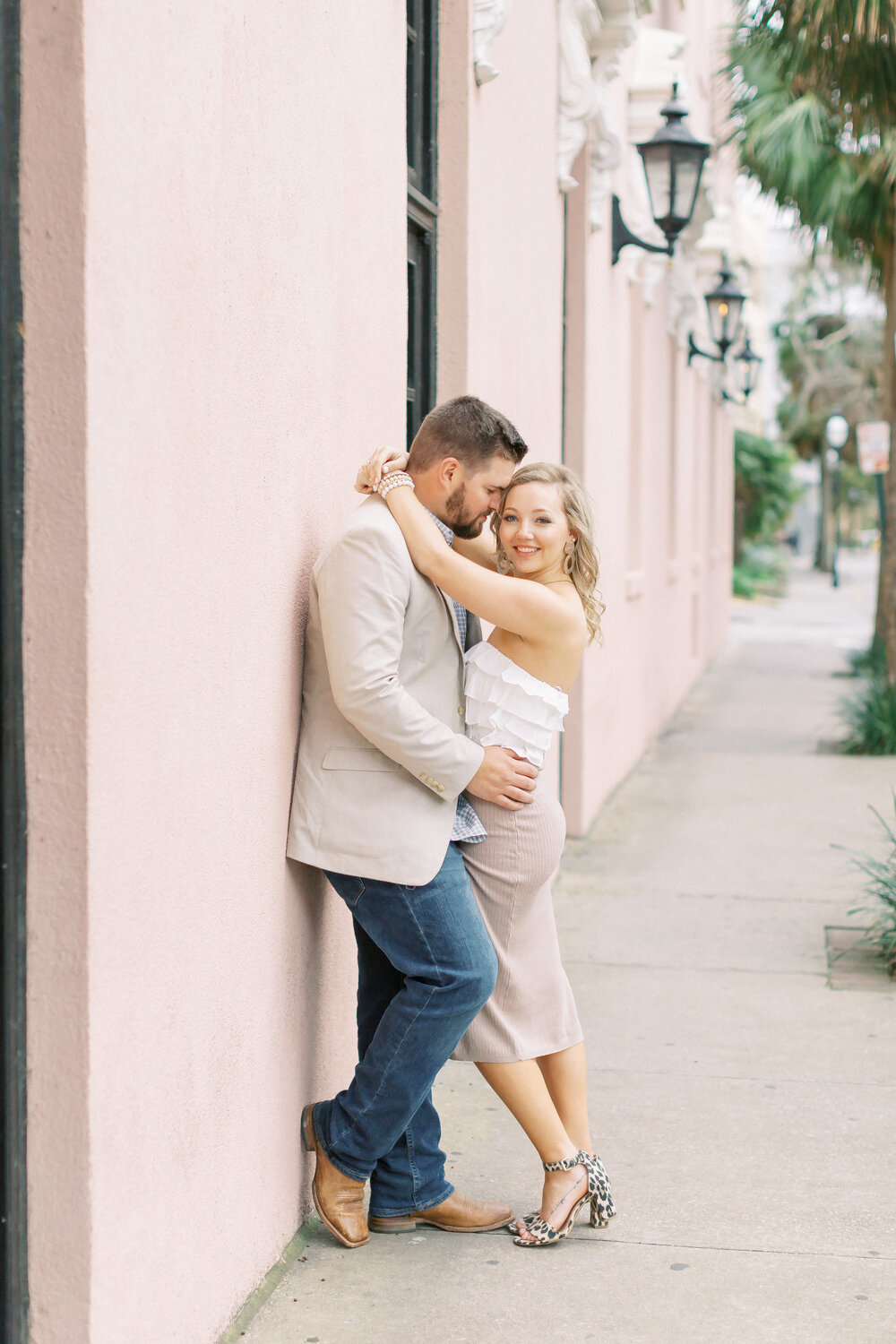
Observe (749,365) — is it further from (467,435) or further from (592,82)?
(467,435)

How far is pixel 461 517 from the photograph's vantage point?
11.4 feet

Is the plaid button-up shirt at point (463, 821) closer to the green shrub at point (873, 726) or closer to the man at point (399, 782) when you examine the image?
the man at point (399, 782)

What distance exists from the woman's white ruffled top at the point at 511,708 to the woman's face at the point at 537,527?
24cm

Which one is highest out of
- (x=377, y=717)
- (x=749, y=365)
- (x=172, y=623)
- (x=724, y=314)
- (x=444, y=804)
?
(x=724, y=314)

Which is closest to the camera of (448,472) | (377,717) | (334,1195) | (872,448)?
(377,717)

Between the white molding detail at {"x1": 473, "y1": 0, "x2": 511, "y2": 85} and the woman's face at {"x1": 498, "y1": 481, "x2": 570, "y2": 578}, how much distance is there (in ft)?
8.83

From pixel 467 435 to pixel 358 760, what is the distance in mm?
775

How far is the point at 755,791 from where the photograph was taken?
10.4 meters

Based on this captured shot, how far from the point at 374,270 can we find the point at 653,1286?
8.87ft

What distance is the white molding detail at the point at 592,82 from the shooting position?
752 cm

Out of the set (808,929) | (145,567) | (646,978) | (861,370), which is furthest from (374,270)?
(861,370)

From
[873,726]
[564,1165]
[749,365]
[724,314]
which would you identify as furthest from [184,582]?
[749,365]

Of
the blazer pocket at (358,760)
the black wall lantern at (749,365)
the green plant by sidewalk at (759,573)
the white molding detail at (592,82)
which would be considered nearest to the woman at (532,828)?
the blazer pocket at (358,760)

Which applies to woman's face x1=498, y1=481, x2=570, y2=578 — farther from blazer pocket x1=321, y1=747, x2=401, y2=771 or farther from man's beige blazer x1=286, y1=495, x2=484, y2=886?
blazer pocket x1=321, y1=747, x2=401, y2=771
